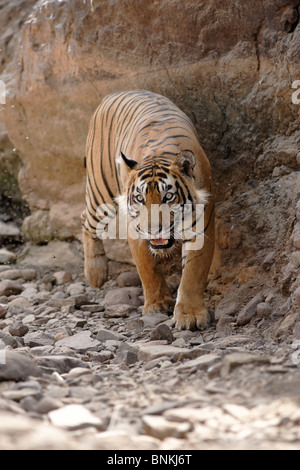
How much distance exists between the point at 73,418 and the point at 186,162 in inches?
89.1

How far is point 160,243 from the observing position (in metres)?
4.14

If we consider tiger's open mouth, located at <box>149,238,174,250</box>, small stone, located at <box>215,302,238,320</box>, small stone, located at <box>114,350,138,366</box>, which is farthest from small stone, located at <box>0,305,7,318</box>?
small stone, located at <box>114,350,138,366</box>

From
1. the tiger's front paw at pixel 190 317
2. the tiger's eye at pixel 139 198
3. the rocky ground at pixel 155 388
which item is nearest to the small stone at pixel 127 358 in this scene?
the rocky ground at pixel 155 388

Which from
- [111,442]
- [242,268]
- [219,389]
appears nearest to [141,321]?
[242,268]

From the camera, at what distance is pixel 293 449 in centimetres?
205

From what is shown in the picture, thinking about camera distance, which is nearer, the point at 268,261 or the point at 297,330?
the point at 297,330

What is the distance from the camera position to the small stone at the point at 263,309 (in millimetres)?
4066

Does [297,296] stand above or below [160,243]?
below

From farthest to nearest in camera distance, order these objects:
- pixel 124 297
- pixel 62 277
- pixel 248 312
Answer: pixel 62 277 → pixel 124 297 → pixel 248 312

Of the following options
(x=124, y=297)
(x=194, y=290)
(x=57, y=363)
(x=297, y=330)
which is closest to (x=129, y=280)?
(x=124, y=297)

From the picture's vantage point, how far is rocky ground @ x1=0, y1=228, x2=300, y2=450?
7.02 feet

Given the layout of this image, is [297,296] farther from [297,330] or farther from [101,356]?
[101,356]

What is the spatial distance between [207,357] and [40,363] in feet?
2.66

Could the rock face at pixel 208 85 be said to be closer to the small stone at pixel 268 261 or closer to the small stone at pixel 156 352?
the small stone at pixel 268 261
